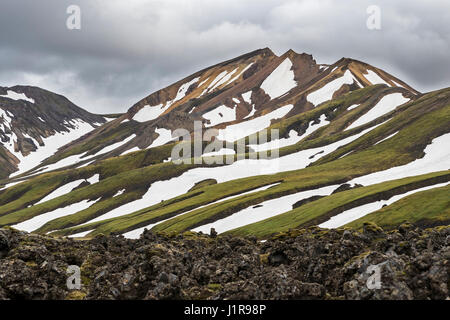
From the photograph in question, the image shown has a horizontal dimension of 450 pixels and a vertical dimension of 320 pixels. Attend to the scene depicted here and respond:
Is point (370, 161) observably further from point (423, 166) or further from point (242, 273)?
point (242, 273)

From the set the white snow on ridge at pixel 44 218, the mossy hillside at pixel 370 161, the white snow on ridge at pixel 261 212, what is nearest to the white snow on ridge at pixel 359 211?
the white snow on ridge at pixel 261 212

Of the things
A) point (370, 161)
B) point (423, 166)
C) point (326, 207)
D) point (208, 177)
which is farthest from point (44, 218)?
point (423, 166)

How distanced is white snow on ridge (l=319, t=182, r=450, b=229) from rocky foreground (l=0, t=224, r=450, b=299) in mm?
51344

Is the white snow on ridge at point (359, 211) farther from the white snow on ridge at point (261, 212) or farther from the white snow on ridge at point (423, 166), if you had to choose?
the white snow on ridge at point (423, 166)

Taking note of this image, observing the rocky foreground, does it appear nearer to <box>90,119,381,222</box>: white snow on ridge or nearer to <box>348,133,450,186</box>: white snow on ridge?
<box>348,133,450,186</box>: white snow on ridge

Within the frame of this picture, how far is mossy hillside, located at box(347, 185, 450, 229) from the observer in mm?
88562

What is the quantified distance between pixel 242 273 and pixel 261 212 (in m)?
87.8

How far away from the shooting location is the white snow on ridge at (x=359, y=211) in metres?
100

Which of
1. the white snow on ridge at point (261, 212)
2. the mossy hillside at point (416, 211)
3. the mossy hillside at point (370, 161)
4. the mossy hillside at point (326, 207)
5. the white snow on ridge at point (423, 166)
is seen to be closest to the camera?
the mossy hillside at point (416, 211)

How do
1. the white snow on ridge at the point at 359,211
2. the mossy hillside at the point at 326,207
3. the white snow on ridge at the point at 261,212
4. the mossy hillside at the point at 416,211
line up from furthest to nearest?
the white snow on ridge at the point at 261,212 → the mossy hillside at the point at 326,207 → the white snow on ridge at the point at 359,211 → the mossy hillside at the point at 416,211

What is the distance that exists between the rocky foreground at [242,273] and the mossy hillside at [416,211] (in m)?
42.3
